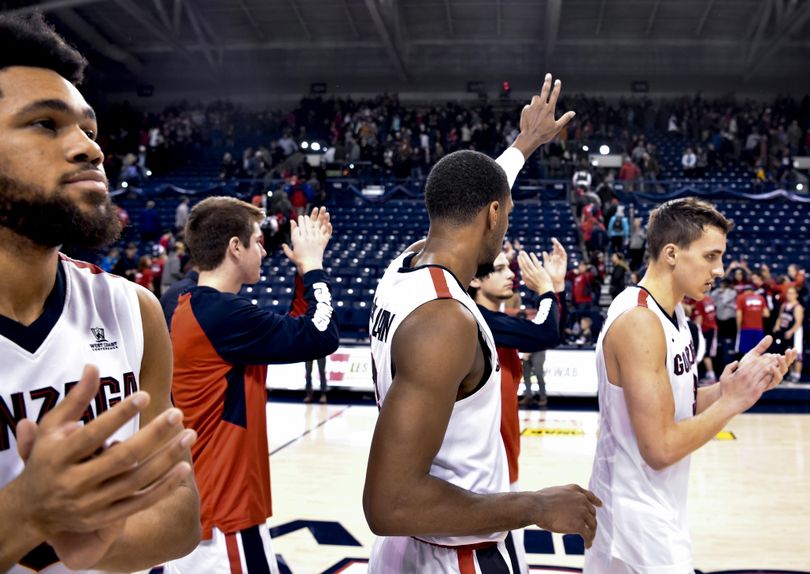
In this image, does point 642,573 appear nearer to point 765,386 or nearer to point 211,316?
point 765,386

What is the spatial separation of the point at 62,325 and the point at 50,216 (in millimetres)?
248

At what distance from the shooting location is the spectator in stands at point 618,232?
Answer: 51.1 feet

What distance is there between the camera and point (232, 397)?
288 centimetres

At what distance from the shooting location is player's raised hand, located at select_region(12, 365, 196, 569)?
39.8 inches

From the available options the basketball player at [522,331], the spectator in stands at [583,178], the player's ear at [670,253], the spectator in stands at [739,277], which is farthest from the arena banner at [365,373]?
the player's ear at [670,253]

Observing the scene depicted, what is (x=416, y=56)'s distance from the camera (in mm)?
25250

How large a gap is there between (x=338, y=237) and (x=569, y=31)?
11946 mm

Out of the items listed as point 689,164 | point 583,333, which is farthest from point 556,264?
point 689,164

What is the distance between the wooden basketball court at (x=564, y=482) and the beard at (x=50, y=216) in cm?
346

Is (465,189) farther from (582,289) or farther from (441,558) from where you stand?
(582,289)

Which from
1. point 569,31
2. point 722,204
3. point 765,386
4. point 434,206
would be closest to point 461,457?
point 434,206

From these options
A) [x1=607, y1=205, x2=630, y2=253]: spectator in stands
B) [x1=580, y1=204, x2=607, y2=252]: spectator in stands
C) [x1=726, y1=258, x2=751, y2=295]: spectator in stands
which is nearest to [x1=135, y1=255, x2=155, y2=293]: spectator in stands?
[x1=580, y1=204, x2=607, y2=252]: spectator in stands

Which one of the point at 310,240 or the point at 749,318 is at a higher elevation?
the point at 310,240

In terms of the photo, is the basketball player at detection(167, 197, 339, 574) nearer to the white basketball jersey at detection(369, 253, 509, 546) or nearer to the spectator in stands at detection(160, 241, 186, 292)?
the white basketball jersey at detection(369, 253, 509, 546)
